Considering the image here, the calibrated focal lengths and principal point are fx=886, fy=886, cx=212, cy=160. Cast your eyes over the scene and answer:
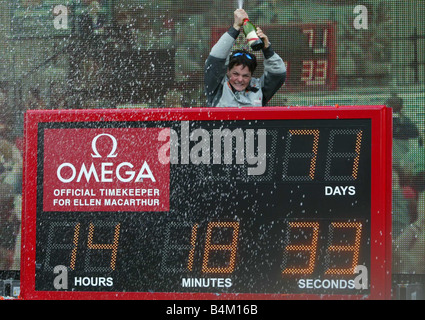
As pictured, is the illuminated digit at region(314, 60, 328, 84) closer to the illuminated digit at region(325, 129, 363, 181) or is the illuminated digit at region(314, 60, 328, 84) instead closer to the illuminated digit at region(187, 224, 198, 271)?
the illuminated digit at region(325, 129, 363, 181)

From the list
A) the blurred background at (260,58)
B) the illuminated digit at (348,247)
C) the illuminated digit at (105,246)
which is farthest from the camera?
the blurred background at (260,58)

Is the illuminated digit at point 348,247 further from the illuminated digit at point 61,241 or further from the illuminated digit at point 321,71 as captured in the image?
the illuminated digit at point 321,71

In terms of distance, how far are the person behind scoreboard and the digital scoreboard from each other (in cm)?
62

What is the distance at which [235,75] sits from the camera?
4527 millimetres

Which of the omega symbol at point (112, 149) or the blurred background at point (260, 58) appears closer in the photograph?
the omega symbol at point (112, 149)

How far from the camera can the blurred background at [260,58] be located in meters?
7.91

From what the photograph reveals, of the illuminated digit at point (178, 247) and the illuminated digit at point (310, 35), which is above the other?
the illuminated digit at point (310, 35)

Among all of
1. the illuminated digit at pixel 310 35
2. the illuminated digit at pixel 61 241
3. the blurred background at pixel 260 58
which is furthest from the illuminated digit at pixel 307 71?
the illuminated digit at pixel 61 241

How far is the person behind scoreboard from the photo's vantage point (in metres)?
4.53

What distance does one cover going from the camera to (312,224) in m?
3.84

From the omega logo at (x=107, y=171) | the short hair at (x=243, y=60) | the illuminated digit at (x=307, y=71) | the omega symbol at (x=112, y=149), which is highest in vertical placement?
the illuminated digit at (x=307, y=71)

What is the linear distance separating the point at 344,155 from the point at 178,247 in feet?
2.72

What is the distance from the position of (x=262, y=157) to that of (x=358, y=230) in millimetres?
520
